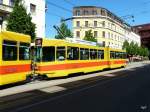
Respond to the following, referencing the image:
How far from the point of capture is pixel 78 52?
100 feet

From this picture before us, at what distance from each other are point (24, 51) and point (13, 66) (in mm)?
1853

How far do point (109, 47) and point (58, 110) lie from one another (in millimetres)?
30129

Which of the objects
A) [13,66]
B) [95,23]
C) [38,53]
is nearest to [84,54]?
[38,53]

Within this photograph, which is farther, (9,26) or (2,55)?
(9,26)

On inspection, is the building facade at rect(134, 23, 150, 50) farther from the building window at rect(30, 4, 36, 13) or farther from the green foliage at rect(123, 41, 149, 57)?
the building window at rect(30, 4, 36, 13)

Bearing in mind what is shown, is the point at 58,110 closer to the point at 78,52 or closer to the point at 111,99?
the point at 111,99

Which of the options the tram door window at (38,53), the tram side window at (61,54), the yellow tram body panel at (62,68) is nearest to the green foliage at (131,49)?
the yellow tram body panel at (62,68)

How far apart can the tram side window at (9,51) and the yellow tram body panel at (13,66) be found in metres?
0.12

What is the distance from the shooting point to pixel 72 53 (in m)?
29.1

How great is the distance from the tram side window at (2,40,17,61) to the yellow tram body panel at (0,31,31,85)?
12 cm

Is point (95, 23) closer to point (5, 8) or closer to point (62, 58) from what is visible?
point (5, 8)

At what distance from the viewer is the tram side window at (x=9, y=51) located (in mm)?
19156

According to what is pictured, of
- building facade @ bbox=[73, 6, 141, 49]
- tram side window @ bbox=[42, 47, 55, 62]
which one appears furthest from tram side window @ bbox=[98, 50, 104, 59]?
building facade @ bbox=[73, 6, 141, 49]

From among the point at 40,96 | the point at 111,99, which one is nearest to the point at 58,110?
the point at 111,99
